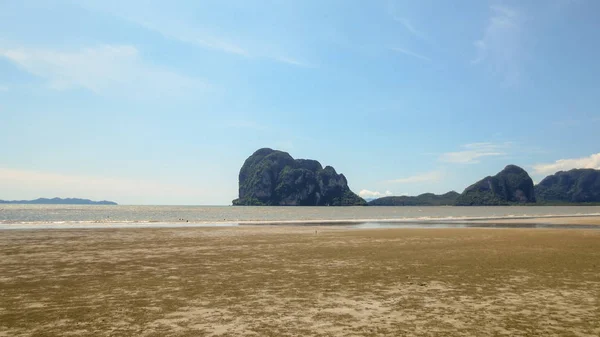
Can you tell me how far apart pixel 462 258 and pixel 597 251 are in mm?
10378

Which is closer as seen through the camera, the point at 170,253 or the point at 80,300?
the point at 80,300

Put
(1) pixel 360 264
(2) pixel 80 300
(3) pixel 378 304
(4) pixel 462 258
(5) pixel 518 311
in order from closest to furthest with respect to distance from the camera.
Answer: (5) pixel 518 311
(3) pixel 378 304
(2) pixel 80 300
(1) pixel 360 264
(4) pixel 462 258

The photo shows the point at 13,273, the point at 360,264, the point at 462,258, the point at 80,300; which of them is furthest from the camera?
the point at 462,258

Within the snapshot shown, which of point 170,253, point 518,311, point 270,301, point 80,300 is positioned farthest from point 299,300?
point 170,253

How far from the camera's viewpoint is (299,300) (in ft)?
43.1

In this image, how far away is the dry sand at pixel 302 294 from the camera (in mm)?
10125

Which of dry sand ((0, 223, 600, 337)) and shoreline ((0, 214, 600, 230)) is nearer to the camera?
dry sand ((0, 223, 600, 337))

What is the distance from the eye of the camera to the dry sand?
33.2 ft

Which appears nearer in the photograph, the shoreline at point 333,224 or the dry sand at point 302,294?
the dry sand at point 302,294

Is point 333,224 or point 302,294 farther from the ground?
point 333,224

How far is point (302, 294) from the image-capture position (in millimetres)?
14078

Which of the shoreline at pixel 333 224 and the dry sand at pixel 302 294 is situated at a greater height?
the shoreline at pixel 333 224

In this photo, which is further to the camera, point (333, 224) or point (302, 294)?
point (333, 224)

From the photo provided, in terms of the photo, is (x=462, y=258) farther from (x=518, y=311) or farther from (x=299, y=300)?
(x=299, y=300)
